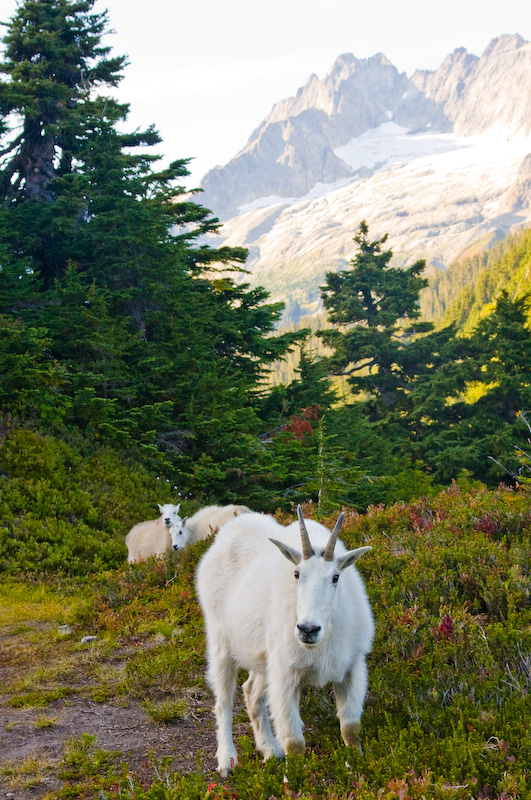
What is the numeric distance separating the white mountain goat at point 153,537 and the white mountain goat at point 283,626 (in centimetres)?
584

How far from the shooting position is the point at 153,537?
11.4 metres

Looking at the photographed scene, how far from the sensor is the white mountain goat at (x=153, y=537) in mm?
11125

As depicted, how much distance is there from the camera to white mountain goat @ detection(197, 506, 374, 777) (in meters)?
4.06

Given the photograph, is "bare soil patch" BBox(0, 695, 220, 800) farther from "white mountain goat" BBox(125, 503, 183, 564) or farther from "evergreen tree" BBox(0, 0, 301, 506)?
"evergreen tree" BBox(0, 0, 301, 506)

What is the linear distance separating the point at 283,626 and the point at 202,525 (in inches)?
278

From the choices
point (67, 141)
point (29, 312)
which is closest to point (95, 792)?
point (29, 312)

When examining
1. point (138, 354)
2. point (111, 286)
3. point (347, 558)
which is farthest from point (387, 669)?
point (111, 286)

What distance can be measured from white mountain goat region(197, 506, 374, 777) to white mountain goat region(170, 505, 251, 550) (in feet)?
17.1

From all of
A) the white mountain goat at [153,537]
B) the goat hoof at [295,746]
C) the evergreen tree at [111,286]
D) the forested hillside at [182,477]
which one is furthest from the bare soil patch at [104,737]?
the evergreen tree at [111,286]

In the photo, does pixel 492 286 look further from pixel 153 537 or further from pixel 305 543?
pixel 305 543

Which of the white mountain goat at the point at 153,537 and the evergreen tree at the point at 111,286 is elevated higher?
the evergreen tree at the point at 111,286

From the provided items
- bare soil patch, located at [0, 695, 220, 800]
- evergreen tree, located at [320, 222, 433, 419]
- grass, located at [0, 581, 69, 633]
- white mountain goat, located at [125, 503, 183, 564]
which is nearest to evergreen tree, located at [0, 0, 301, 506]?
white mountain goat, located at [125, 503, 183, 564]

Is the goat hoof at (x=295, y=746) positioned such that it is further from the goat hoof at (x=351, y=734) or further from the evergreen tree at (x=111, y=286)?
the evergreen tree at (x=111, y=286)

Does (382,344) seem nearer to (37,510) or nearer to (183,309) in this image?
(183,309)
